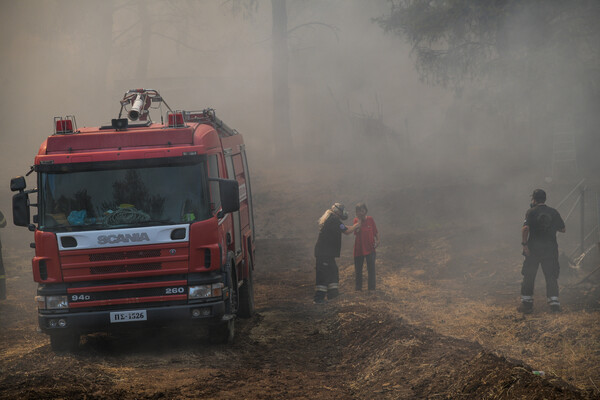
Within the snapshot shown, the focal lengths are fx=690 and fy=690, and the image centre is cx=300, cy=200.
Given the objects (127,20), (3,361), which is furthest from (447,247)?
(127,20)

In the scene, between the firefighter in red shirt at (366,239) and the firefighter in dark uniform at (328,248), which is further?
the firefighter in red shirt at (366,239)

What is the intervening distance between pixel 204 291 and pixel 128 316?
3.07 feet

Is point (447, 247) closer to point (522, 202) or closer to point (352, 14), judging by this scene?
point (522, 202)

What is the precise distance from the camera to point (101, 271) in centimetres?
815

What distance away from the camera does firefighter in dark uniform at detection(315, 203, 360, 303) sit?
484 inches

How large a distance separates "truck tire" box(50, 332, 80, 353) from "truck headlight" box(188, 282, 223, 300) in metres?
1.53

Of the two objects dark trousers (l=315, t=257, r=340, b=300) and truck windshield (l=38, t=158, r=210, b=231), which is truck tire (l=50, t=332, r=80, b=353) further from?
dark trousers (l=315, t=257, r=340, b=300)

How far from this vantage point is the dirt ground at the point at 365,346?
22.2 ft

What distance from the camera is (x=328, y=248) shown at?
1230 centimetres

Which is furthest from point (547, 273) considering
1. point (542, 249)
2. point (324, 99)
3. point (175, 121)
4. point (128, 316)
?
point (324, 99)

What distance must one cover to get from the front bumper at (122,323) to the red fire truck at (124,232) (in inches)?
0.5

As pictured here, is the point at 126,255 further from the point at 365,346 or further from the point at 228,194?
the point at 365,346

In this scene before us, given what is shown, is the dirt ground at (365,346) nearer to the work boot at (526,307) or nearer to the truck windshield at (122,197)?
the work boot at (526,307)

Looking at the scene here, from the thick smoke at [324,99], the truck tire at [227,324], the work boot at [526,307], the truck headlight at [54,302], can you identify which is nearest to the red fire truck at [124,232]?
the truck headlight at [54,302]
